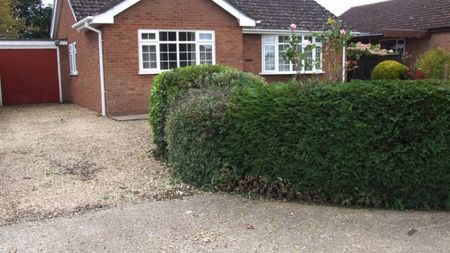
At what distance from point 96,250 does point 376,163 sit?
3224 mm

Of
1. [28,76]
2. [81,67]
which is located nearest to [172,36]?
[81,67]

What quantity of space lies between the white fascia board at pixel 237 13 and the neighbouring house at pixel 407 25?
31.2 ft

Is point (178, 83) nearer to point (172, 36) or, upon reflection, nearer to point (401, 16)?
point (172, 36)

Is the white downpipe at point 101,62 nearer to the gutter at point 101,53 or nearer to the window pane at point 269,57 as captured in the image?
the gutter at point 101,53

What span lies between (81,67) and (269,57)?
7.09 meters

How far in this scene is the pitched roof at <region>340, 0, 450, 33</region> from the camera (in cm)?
2427

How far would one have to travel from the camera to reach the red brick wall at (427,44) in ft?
75.5

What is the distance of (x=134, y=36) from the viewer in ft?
47.4

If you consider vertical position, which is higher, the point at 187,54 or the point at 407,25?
the point at 407,25

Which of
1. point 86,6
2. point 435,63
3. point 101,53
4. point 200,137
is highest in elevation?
point 86,6

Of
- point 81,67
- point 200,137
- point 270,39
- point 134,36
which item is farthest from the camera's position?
point 270,39

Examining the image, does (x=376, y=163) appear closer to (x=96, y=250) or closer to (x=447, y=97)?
(x=447, y=97)

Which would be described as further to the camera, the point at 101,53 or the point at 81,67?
the point at 81,67

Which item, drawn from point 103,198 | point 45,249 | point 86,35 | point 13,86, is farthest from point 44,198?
point 13,86
